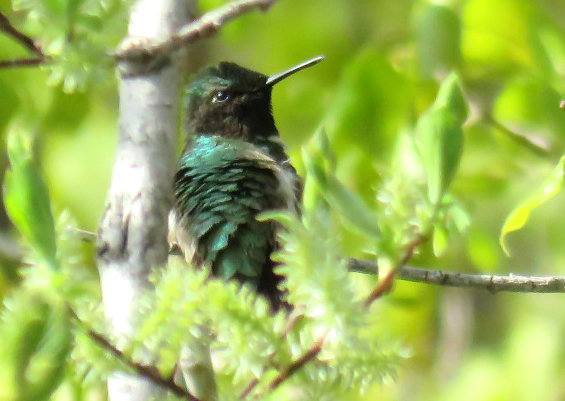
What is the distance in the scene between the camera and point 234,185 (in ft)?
9.39

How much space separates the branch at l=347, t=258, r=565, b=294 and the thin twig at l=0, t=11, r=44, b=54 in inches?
32.3

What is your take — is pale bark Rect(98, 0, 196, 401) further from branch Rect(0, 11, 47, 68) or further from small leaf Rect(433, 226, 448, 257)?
small leaf Rect(433, 226, 448, 257)

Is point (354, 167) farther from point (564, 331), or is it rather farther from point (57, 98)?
point (564, 331)

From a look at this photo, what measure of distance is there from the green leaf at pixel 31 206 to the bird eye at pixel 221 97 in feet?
8.32

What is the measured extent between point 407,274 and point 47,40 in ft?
3.37

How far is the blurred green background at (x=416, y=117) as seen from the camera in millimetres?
2533

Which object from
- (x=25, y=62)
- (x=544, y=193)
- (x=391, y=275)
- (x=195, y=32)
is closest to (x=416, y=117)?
(x=195, y=32)

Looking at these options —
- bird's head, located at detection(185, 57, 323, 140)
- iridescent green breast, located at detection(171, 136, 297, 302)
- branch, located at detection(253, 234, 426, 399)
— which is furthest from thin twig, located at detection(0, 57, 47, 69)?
bird's head, located at detection(185, 57, 323, 140)

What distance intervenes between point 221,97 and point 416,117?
4.29 feet

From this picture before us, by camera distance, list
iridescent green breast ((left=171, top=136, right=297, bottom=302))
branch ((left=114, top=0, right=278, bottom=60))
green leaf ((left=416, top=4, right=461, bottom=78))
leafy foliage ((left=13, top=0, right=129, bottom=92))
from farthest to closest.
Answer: iridescent green breast ((left=171, top=136, right=297, bottom=302)) < green leaf ((left=416, top=4, right=461, bottom=78)) < branch ((left=114, top=0, right=278, bottom=60)) < leafy foliage ((left=13, top=0, right=129, bottom=92))

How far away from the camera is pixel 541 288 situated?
2139mm

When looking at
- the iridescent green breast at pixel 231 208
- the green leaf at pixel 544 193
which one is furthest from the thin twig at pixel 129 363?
the iridescent green breast at pixel 231 208

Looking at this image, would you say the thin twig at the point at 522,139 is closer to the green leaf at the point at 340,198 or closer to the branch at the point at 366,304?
the green leaf at the point at 340,198

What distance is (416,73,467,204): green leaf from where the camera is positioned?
1274 millimetres
